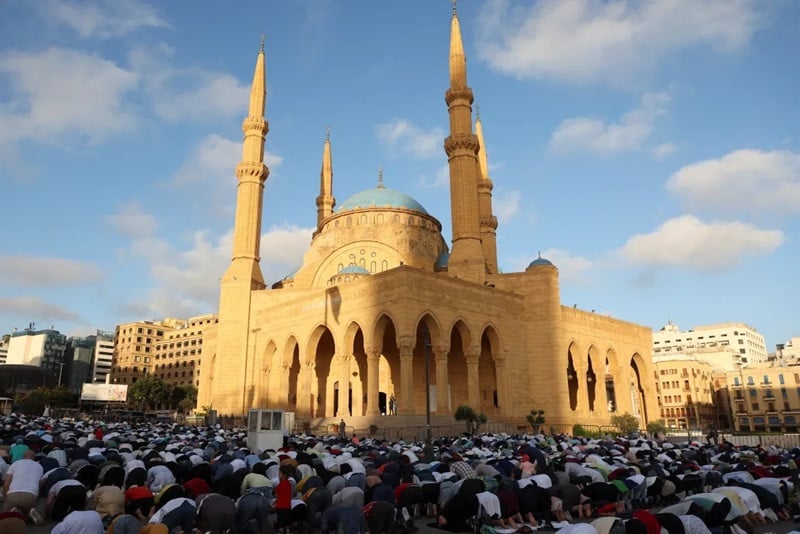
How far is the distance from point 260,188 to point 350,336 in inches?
522

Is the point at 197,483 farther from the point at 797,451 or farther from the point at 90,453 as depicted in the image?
the point at 797,451

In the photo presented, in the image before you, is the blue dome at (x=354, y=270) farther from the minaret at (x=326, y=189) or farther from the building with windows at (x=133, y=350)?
the building with windows at (x=133, y=350)

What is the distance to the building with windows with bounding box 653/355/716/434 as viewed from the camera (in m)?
67.4

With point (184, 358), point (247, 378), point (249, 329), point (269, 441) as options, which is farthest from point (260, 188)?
point (184, 358)

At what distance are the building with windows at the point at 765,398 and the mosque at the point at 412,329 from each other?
24.2 m

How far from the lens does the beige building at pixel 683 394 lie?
2655 inches

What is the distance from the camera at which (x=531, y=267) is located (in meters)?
39.8

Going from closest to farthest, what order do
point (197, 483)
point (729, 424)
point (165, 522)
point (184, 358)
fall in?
point (165, 522) < point (197, 483) < point (729, 424) < point (184, 358)

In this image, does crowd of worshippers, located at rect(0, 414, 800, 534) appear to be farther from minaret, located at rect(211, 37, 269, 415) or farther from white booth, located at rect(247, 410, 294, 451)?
minaret, located at rect(211, 37, 269, 415)

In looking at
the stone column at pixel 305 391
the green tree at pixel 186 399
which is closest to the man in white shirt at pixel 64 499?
the stone column at pixel 305 391

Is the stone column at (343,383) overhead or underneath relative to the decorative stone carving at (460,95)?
underneath

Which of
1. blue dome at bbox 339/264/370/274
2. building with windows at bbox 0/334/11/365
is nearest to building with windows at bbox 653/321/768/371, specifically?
blue dome at bbox 339/264/370/274

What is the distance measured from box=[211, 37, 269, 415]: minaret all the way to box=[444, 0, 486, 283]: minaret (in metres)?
12.6

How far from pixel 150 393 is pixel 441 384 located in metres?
44.5
